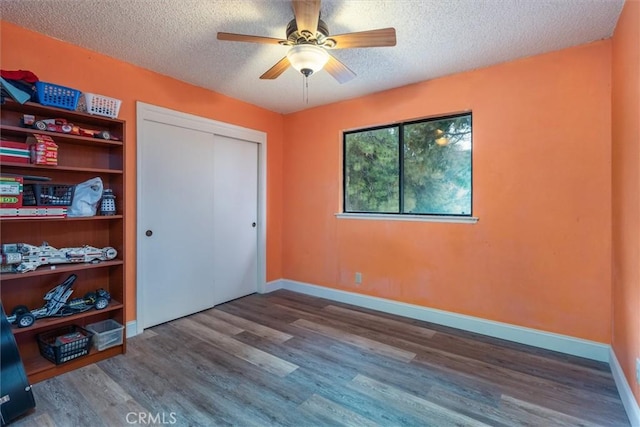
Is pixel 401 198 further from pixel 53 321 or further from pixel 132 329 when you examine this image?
pixel 53 321

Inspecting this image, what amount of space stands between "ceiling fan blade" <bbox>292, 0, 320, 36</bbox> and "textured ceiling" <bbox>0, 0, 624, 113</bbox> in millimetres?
274

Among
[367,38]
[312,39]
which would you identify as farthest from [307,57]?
[367,38]

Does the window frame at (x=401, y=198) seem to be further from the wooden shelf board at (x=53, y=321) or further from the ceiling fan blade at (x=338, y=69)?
the wooden shelf board at (x=53, y=321)

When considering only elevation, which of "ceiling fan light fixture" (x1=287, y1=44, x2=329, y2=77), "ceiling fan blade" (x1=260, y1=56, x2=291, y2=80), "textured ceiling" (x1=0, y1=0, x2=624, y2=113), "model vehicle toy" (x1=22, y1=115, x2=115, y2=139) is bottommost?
"model vehicle toy" (x1=22, y1=115, x2=115, y2=139)

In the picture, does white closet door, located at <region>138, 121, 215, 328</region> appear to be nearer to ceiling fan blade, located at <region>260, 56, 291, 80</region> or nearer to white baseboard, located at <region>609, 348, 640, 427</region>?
ceiling fan blade, located at <region>260, 56, 291, 80</region>

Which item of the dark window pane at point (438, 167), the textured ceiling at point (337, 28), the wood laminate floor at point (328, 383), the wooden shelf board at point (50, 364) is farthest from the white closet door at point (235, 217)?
the dark window pane at point (438, 167)

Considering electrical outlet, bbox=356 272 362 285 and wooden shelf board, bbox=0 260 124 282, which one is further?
electrical outlet, bbox=356 272 362 285

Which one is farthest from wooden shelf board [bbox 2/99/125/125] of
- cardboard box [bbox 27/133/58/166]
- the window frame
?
the window frame

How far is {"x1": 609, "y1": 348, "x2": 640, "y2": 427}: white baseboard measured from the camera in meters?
1.61

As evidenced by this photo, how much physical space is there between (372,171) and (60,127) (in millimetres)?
2865

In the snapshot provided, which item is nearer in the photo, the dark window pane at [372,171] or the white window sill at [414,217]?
the white window sill at [414,217]

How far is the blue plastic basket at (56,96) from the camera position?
203 cm

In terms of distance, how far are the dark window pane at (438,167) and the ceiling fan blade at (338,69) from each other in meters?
1.28

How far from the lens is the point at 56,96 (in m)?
2.09
